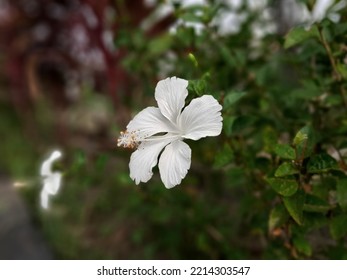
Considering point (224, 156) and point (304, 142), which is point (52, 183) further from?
point (304, 142)

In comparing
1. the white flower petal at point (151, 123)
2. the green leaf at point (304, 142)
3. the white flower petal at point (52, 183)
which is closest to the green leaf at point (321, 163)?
the green leaf at point (304, 142)

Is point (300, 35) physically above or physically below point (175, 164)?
above

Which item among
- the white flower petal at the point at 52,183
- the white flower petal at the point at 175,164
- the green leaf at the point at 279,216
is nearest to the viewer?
the white flower petal at the point at 175,164

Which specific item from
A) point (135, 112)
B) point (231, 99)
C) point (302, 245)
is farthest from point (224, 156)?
point (135, 112)

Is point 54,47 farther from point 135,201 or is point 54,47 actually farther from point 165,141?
point 165,141

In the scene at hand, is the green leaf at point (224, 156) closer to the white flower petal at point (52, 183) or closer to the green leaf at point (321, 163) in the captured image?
the green leaf at point (321, 163)

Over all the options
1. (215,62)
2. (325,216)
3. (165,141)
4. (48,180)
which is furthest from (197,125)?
(215,62)

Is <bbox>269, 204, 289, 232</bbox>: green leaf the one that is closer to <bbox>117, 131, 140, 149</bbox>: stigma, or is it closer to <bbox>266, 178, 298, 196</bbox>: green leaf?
<bbox>266, 178, 298, 196</bbox>: green leaf
